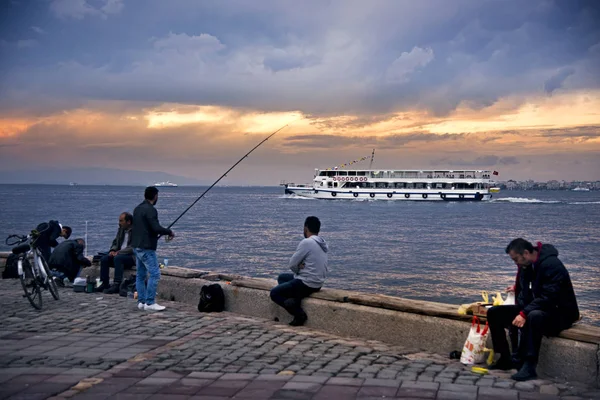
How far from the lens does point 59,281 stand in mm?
10664

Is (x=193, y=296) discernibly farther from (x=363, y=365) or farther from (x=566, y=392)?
(x=566, y=392)

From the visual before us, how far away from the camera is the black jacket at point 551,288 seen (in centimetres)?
549

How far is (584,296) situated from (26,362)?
60.9 ft

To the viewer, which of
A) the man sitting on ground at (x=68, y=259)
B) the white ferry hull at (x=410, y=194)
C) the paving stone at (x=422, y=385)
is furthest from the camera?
the white ferry hull at (x=410, y=194)

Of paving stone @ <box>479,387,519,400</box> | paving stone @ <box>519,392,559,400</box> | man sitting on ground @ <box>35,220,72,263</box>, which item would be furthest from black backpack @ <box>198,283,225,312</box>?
paving stone @ <box>519,392,559,400</box>

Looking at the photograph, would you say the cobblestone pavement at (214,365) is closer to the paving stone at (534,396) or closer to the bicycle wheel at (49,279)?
the paving stone at (534,396)

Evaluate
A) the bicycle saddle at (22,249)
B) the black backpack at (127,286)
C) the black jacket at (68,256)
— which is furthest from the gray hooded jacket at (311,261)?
the black jacket at (68,256)

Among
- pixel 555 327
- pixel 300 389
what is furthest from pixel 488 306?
pixel 300 389

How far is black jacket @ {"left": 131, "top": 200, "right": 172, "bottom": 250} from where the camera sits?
8.36 metres

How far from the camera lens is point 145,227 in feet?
27.5

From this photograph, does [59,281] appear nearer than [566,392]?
No

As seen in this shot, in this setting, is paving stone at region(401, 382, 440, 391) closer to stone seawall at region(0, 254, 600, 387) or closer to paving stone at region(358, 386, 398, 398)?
paving stone at region(358, 386, 398, 398)

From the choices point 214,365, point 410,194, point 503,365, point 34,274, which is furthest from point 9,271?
point 410,194

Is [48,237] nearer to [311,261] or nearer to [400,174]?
[311,261]
